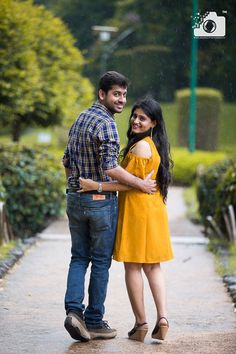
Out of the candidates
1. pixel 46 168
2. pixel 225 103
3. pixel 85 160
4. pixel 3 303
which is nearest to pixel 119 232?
pixel 85 160

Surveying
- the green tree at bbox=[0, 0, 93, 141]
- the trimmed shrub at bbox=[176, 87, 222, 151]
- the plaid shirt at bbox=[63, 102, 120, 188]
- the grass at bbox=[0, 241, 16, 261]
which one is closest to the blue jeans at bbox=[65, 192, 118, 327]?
the plaid shirt at bbox=[63, 102, 120, 188]

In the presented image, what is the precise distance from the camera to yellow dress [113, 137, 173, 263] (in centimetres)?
586

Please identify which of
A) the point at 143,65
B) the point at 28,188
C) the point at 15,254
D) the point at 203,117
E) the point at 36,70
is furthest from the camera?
the point at 143,65

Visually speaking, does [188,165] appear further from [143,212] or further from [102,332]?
[143,212]

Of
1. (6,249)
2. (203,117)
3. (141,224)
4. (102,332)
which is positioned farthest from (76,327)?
(203,117)

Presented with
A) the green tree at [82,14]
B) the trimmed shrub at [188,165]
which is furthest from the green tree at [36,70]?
the green tree at [82,14]

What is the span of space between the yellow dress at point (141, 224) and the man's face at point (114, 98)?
0.29m

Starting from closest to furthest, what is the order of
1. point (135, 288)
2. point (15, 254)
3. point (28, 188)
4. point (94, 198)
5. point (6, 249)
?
point (94, 198)
point (135, 288)
point (15, 254)
point (6, 249)
point (28, 188)

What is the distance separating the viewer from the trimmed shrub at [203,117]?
3388 centimetres

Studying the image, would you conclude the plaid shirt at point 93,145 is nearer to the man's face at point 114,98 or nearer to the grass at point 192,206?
the man's face at point 114,98

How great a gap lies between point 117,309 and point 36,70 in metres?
9.28
